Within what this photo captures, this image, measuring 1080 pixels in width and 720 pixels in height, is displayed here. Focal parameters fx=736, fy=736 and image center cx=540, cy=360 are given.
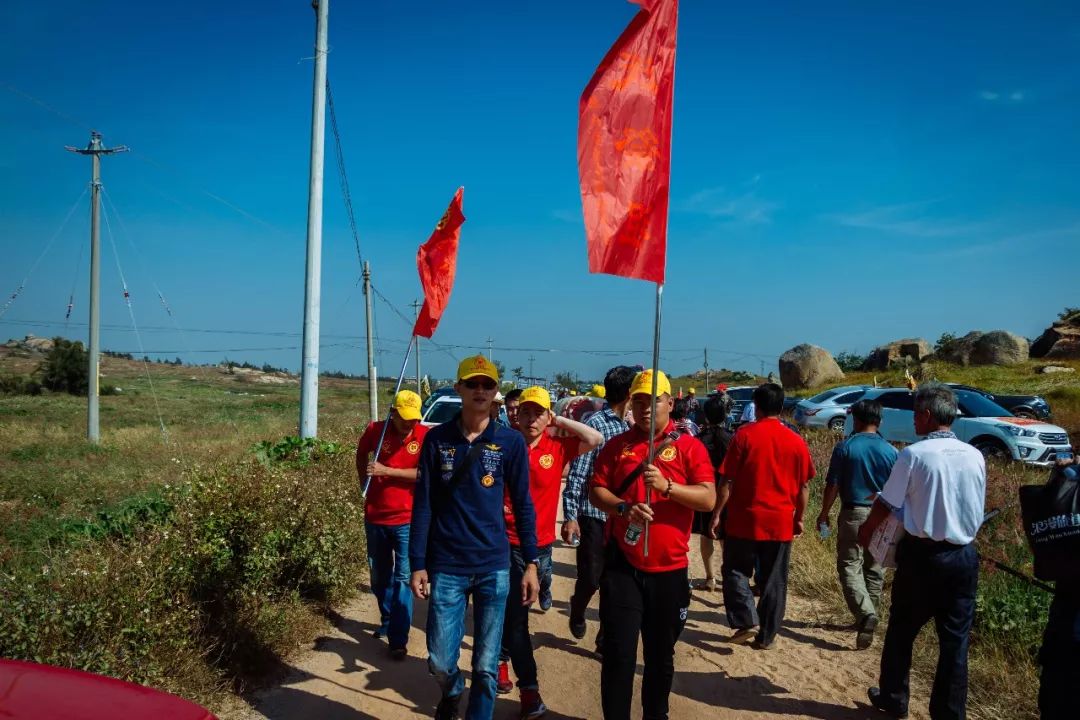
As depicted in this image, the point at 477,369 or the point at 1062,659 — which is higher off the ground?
the point at 477,369

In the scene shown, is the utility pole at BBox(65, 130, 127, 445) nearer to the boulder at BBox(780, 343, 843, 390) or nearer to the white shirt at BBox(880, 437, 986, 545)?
the white shirt at BBox(880, 437, 986, 545)

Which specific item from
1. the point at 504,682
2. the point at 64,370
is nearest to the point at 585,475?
the point at 504,682

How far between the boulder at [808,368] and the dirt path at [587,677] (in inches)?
1398

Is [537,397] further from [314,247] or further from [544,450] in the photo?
[314,247]

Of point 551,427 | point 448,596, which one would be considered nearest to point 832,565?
point 551,427

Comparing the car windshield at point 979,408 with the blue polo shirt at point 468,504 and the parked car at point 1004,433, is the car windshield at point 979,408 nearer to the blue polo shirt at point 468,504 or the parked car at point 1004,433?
the parked car at point 1004,433

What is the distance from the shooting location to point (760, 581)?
5473 millimetres

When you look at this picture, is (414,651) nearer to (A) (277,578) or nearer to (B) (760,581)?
(A) (277,578)

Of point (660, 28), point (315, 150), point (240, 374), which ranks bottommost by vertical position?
point (240, 374)

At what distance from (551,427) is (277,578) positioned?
8.46 feet

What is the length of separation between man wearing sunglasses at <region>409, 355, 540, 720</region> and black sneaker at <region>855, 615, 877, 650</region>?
3.17m

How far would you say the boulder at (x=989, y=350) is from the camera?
34.3 metres

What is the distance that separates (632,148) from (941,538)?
2.69 metres

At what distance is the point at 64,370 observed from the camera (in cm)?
3956
